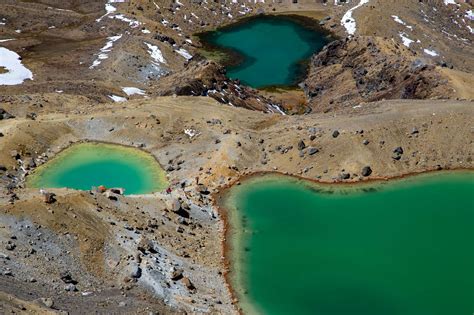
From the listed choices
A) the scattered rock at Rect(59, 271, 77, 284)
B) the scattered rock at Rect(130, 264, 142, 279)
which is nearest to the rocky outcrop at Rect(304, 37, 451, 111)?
the scattered rock at Rect(130, 264, 142, 279)

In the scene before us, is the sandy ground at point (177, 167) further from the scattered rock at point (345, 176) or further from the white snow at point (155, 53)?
the white snow at point (155, 53)

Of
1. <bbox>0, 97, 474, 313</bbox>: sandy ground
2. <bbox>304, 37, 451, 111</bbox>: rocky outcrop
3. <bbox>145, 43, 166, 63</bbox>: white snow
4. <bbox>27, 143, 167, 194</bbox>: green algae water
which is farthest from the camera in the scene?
<bbox>145, 43, 166, 63</bbox>: white snow

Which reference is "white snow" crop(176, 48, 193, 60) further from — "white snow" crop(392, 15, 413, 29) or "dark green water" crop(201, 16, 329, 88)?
"white snow" crop(392, 15, 413, 29)

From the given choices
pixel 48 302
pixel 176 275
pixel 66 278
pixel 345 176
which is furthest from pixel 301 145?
pixel 48 302

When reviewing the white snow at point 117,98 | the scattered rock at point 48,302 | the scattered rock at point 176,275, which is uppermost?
the scattered rock at point 48,302

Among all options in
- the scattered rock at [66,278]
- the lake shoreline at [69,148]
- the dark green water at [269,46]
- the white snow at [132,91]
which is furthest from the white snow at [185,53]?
the scattered rock at [66,278]

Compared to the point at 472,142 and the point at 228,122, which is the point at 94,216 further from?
the point at 472,142
